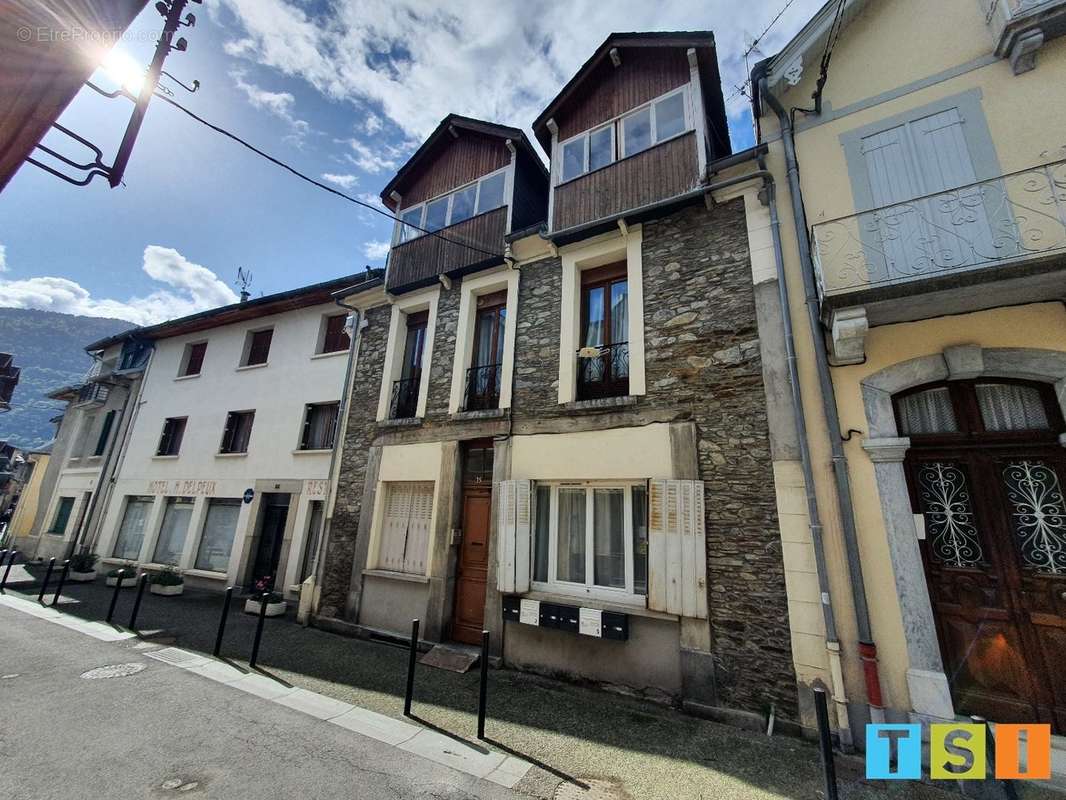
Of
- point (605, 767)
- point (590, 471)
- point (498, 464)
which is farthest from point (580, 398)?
point (605, 767)

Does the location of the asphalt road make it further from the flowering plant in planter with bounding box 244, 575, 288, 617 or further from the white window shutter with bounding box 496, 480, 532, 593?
the flowering plant in planter with bounding box 244, 575, 288, 617

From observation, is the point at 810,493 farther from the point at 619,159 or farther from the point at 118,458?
the point at 118,458

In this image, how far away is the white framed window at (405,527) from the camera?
744 cm

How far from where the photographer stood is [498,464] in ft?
22.2

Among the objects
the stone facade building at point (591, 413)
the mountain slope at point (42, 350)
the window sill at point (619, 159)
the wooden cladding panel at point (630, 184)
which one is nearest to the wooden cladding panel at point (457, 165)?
the stone facade building at point (591, 413)

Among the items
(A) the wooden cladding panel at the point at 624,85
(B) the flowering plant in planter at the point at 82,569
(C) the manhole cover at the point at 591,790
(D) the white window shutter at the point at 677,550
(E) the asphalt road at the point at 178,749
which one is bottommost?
(C) the manhole cover at the point at 591,790

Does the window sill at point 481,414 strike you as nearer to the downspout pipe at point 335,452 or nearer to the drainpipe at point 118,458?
the downspout pipe at point 335,452

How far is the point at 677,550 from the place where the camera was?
5.15 metres

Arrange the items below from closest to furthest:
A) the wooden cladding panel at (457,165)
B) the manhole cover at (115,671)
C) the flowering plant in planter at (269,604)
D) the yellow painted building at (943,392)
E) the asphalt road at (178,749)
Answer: the asphalt road at (178,749)
the yellow painted building at (943,392)
the manhole cover at (115,671)
the flowering plant in planter at (269,604)
the wooden cladding panel at (457,165)

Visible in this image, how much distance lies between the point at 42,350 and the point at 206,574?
529 feet

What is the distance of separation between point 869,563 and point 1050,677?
154 centimetres

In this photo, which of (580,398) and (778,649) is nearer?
(778,649)

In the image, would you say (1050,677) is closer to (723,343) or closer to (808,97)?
(723,343)

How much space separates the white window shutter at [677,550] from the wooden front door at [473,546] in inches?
110
